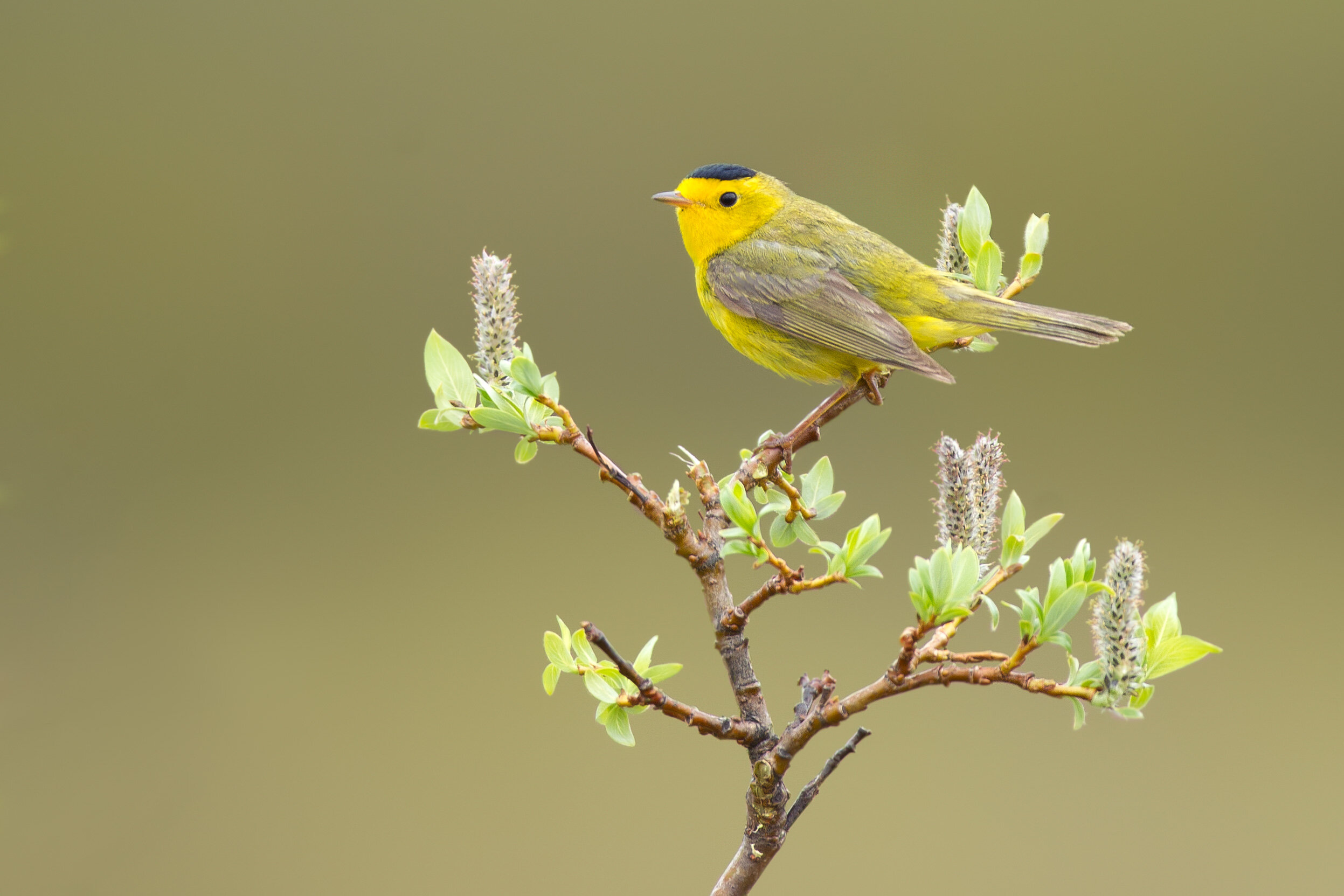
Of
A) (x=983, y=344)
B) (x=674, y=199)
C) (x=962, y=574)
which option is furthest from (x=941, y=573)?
(x=674, y=199)

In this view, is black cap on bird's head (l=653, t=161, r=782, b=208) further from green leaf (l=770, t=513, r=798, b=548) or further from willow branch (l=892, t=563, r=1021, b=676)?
willow branch (l=892, t=563, r=1021, b=676)

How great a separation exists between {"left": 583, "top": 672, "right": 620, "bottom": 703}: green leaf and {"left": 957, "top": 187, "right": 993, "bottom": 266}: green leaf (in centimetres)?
47

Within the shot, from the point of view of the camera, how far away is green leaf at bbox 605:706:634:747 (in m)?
0.77

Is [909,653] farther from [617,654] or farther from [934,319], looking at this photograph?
[934,319]

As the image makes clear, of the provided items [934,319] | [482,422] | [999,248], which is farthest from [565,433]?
[934,319]

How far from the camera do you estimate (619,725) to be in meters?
0.77

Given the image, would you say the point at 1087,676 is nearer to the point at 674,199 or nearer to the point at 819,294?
the point at 819,294

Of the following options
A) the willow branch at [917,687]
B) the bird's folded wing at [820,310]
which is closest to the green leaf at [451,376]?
the willow branch at [917,687]

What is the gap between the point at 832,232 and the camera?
136 centimetres

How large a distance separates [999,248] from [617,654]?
0.48 meters

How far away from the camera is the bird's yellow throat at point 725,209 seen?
53.6 inches

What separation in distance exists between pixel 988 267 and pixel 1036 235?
0.26ft

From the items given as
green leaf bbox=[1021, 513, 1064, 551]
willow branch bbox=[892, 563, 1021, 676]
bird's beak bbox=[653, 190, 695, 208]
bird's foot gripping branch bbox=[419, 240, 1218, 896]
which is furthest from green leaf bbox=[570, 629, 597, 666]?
bird's beak bbox=[653, 190, 695, 208]

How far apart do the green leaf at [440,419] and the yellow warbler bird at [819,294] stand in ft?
1.53
